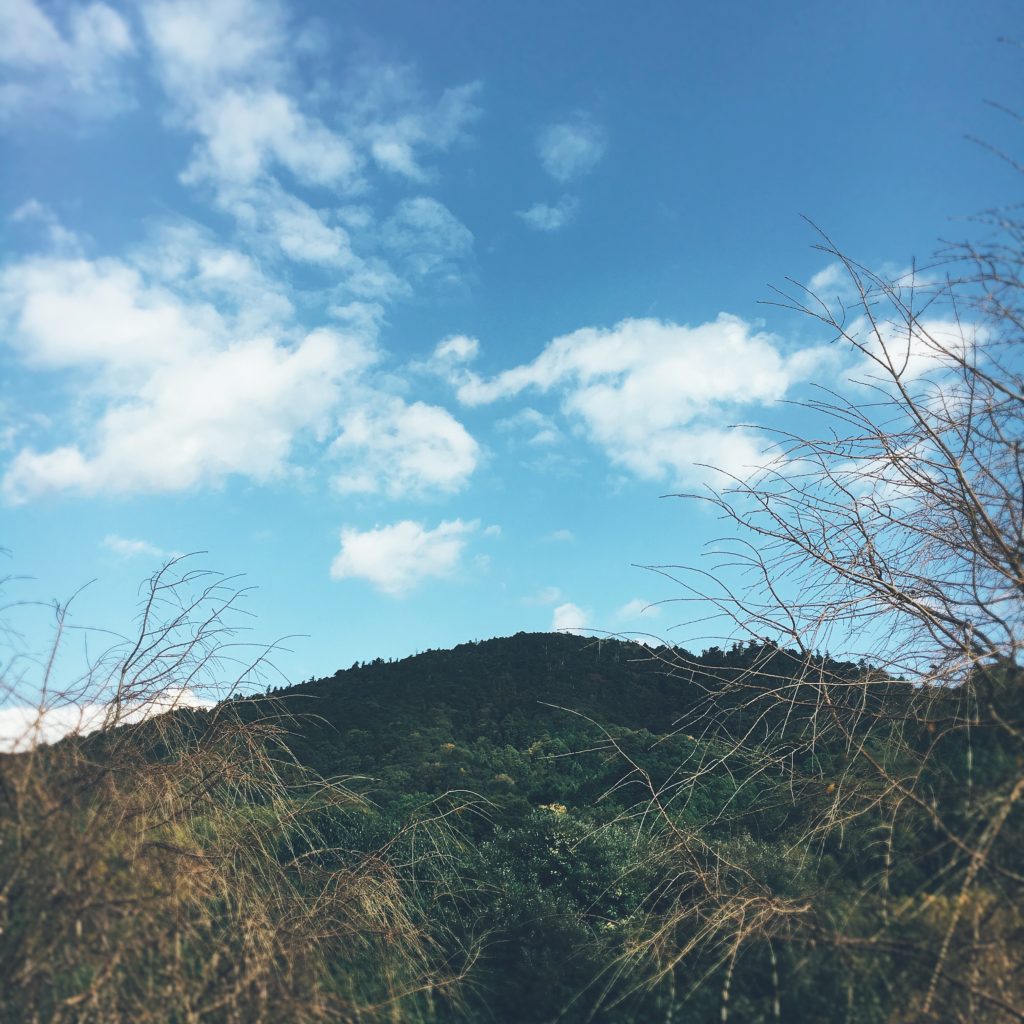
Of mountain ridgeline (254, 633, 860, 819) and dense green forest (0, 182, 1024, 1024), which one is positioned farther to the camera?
mountain ridgeline (254, 633, 860, 819)

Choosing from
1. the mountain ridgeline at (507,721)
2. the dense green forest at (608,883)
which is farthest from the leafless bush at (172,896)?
the mountain ridgeline at (507,721)

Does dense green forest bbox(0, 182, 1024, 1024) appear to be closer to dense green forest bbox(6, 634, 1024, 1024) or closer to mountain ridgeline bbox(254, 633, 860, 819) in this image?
dense green forest bbox(6, 634, 1024, 1024)

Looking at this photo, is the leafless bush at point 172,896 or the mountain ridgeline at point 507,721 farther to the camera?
the mountain ridgeline at point 507,721

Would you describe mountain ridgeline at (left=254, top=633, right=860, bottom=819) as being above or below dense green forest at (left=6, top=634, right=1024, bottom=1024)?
above

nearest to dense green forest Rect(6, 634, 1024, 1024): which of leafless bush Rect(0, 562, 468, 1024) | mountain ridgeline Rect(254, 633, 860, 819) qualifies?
leafless bush Rect(0, 562, 468, 1024)

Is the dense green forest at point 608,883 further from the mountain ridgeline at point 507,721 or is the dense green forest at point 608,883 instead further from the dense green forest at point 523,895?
the mountain ridgeline at point 507,721

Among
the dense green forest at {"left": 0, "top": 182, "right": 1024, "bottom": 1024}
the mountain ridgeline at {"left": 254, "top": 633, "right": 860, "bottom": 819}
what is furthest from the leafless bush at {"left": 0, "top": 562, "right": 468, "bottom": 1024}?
the mountain ridgeline at {"left": 254, "top": 633, "right": 860, "bottom": 819}

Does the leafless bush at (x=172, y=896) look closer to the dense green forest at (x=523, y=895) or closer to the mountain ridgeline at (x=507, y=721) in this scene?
the dense green forest at (x=523, y=895)

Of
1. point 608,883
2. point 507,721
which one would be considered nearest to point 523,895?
point 608,883

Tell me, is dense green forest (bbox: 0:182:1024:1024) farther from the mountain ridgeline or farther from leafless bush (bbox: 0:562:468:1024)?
the mountain ridgeline

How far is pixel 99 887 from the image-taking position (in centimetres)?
331

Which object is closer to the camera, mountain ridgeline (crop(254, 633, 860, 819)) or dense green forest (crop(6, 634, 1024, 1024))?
dense green forest (crop(6, 634, 1024, 1024))

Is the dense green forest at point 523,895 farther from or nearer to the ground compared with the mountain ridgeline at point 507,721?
nearer to the ground

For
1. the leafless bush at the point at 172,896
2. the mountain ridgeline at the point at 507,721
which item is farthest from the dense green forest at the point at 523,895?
the mountain ridgeline at the point at 507,721
